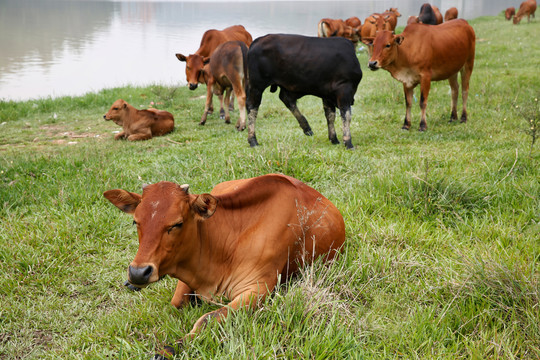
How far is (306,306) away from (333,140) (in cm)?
469

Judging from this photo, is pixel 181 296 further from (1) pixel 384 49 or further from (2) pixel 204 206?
(1) pixel 384 49

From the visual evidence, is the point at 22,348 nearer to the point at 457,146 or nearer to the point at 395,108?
the point at 457,146

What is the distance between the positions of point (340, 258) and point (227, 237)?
90cm

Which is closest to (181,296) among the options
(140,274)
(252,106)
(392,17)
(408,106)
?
(140,274)

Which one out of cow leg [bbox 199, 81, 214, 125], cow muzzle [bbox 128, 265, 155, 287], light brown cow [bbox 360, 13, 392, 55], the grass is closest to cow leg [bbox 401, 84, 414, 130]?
the grass

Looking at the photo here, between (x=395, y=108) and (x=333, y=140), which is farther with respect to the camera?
(x=395, y=108)

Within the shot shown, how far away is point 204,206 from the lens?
9.41 feet

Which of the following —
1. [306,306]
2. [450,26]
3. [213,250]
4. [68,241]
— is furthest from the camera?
[450,26]

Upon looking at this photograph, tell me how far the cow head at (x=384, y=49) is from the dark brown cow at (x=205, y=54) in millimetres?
3820

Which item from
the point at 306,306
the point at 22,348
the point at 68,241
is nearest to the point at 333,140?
the point at 68,241

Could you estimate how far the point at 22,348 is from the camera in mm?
3066

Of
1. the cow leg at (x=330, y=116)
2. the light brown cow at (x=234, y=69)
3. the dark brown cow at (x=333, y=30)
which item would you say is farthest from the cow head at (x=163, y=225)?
the dark brown cow at (x=333, y=30)

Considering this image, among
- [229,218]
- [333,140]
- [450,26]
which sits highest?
[450,26]

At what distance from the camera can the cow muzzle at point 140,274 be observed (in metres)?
2.53
